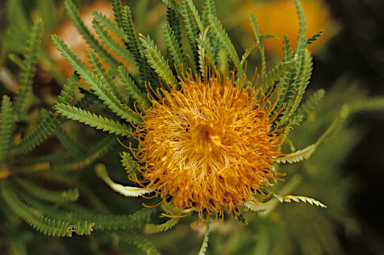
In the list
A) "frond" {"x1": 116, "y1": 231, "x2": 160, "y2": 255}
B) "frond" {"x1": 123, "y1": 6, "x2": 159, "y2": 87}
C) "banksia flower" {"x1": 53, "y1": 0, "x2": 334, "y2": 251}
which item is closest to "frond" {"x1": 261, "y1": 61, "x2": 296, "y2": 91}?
"banksia flower" {"x1": 53, "y1": 0, "x2": 334, "y2": 251}

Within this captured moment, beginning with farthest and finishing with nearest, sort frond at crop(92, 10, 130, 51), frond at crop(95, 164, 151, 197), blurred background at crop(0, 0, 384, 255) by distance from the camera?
blurred background at crop(0, 0, 384, 255) → frond at crop(92, 10, 130, 51) → frond at crop(95, 164, 151, 197)

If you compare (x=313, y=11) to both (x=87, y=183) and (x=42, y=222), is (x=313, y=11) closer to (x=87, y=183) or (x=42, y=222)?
(x=87, y=183)

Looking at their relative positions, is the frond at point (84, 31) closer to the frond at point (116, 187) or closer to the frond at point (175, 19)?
the frond at point (175, 19)

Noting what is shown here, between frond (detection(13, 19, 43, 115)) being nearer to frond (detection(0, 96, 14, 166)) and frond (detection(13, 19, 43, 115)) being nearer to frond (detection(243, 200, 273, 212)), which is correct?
frond (detection(0, 96, 14, 166))

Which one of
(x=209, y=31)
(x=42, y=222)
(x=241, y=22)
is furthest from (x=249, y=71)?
(x=42, y=222)

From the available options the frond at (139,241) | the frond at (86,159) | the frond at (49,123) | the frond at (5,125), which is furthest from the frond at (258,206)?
the frond at (5,125)

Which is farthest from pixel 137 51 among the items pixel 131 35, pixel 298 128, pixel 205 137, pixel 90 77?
pixel 298 128

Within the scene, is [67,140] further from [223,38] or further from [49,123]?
[223,38]
